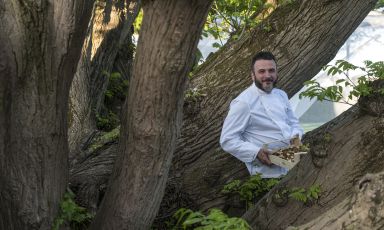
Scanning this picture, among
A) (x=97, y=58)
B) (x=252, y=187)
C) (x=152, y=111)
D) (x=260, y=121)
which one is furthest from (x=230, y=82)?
(x=152, y=111)

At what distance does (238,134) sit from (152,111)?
1.47m

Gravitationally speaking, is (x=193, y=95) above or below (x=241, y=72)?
below

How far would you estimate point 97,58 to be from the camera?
695 centimetres

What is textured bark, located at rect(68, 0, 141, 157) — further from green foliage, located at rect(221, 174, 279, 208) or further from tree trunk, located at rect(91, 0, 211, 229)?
tree trunk, located at rect(91, 0, 211, 229)

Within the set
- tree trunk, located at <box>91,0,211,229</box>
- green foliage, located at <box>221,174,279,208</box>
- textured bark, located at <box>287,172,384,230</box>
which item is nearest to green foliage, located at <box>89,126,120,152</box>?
green foliage, located at <box>221,174,279,208</box>

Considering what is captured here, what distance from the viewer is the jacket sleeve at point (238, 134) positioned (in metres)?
4.90

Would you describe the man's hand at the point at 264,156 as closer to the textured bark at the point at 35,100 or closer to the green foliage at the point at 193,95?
the green foliage at the point at 193,95

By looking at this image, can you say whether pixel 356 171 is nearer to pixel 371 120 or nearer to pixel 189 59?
pixel 371 120

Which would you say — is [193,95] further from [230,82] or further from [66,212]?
[66,212]

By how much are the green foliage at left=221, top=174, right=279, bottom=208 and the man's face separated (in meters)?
0.73

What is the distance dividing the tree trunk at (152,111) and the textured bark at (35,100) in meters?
0.36

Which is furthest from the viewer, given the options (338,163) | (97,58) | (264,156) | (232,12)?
(232,12)

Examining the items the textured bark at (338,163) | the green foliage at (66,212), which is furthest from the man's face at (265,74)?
the green foliage at (66,212)

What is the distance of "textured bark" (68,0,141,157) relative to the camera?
20.9ft
